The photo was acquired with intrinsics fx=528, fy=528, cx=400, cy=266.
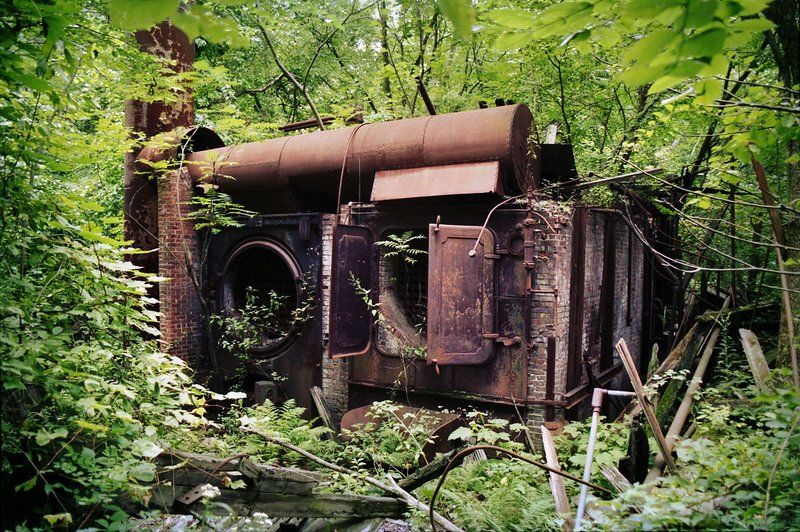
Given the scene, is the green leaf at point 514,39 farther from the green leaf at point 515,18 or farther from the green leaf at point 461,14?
the green leaf at point 461,14

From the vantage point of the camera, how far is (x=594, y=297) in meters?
7.19

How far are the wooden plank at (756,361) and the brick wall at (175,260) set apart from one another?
23.3 ft

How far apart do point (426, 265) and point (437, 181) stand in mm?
1282

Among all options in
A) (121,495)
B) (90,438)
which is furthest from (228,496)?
(90,438)

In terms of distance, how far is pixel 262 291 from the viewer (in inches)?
321

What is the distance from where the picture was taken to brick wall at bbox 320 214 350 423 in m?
7.06

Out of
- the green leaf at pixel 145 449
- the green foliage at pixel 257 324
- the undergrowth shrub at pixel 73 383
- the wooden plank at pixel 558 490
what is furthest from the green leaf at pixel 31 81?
the green foliage at pixel 257 324

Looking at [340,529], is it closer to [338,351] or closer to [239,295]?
[338,351]

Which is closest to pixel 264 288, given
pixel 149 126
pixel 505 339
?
pixel 149 126

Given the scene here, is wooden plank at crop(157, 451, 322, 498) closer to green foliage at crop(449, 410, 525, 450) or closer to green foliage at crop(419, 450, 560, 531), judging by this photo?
green foliage at crop(419, 450, 560, 531)

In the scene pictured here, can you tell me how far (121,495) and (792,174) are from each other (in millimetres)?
5025

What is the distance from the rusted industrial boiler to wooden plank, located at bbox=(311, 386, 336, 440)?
5.3 inches

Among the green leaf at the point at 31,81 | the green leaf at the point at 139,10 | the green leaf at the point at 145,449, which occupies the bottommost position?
the green leaf at the point at 145,449

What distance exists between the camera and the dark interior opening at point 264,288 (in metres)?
7.75
